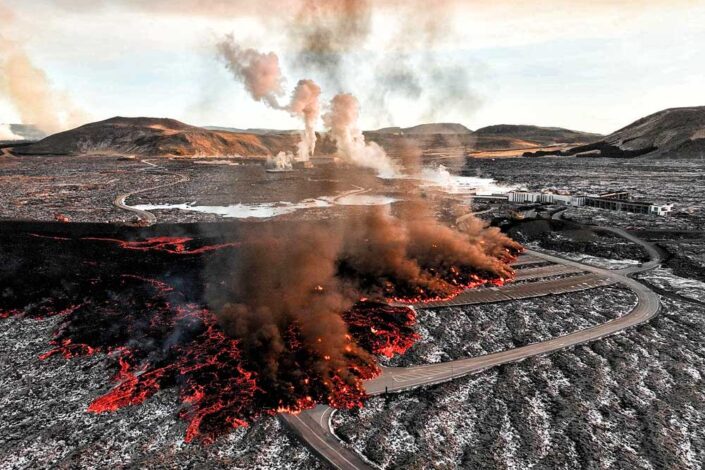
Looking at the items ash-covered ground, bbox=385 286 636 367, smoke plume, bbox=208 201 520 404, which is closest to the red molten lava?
smoke plume, bbox=208 201 520 404

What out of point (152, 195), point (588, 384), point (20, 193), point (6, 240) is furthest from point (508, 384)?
point (20, 193)

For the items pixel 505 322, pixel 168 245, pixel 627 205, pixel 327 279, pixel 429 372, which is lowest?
pixel 429 372

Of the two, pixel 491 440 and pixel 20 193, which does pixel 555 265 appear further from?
pixel 20 193

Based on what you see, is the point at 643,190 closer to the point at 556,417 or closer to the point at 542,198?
the point at 542,198

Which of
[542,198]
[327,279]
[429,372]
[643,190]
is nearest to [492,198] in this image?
[542,198]

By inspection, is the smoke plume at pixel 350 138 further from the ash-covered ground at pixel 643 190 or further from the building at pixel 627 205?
the building at pixel 627 205

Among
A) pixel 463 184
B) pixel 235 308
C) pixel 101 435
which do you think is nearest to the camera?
pixel 101 435

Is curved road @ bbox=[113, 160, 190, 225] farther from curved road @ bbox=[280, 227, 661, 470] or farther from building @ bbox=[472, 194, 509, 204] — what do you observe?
building @ bbox=[472, 194, 509, 204]
